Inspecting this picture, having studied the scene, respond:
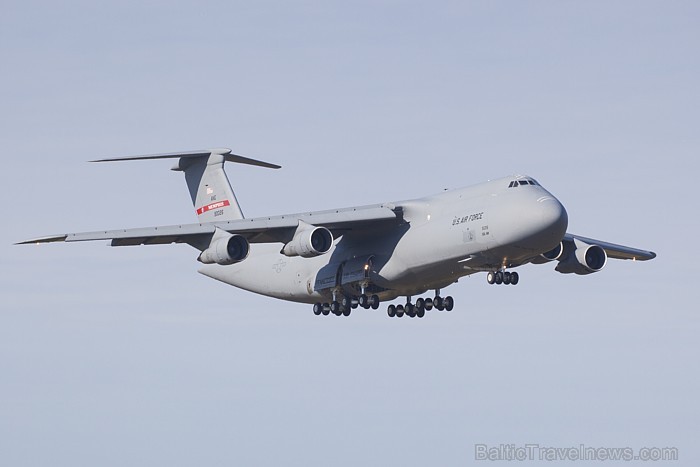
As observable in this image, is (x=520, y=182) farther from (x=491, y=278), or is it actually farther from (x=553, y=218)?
(x=491, y=278)

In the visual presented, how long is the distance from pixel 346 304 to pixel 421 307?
1.89 meters

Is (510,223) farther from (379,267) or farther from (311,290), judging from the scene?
(311,290)

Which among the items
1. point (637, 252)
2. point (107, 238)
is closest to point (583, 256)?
point (637, 252)

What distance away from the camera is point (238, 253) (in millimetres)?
30984

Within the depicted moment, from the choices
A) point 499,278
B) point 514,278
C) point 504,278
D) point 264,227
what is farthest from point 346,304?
point 514,278

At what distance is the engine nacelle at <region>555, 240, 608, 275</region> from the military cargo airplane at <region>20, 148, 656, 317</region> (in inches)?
→ 0.9

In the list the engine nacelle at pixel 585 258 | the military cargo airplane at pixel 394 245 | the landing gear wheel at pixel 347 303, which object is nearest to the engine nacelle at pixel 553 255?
the military cargo airplane at pixel 394 245

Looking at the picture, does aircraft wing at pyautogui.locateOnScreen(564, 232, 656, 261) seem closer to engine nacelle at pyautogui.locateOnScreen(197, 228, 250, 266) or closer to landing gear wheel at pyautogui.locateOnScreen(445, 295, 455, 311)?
landing gear wheel at pyautogui.locateOnScreen(445, 295, 455, 311)

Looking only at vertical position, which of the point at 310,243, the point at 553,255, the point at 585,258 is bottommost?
the point at 585,258

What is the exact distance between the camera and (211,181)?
122 ft

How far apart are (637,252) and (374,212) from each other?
7967 millimetres

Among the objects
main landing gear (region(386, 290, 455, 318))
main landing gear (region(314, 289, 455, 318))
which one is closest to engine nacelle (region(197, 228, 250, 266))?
main landing gear (region(314, 289, 455, 318))

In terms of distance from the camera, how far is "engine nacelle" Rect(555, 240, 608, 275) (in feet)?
110

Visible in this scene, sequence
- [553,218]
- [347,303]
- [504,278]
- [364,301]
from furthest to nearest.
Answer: [347,303] → [364,301] → [504,278] → [553,218]
